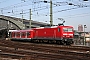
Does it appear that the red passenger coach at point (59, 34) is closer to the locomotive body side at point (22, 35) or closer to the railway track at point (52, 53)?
the locomotive body side at point (22, 35)

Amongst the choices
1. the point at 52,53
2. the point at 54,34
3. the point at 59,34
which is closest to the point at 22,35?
the point at 54,34

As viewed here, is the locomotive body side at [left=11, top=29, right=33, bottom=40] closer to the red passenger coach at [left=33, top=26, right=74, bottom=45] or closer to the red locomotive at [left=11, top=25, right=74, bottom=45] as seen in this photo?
the red locomotive at [left=11, top=25, right=74, bottom=45]

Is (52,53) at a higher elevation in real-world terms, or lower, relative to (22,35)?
higher

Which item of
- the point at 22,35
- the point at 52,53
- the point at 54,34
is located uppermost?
the point at 54,34

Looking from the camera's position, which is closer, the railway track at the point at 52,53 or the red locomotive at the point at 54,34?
the railway track at the point at 52,53

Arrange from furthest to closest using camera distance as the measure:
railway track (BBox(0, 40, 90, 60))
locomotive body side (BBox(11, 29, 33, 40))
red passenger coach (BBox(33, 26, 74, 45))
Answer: locomotive body side (BBox(11, 29, 33, 40)) → red passenger coach (BBox(33, 26, 74, 45)) → railway track (BBox(0, 40, 90, 60))

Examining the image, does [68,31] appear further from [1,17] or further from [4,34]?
[1,17]

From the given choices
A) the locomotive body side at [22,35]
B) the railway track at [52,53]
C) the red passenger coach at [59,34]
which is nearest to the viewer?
the railway track at [52,53]

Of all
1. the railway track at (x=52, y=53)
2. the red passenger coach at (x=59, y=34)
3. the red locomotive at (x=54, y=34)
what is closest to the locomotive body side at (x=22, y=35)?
the red locomotive at (x=54, y=34)

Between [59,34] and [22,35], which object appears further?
[22,35]

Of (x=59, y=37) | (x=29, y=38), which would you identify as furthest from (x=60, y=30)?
(x=29, y=38)

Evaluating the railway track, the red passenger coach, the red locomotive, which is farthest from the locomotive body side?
the railway track

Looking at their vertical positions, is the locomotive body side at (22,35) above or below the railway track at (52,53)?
below

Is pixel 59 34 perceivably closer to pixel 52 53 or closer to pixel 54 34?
pixel 54 34
